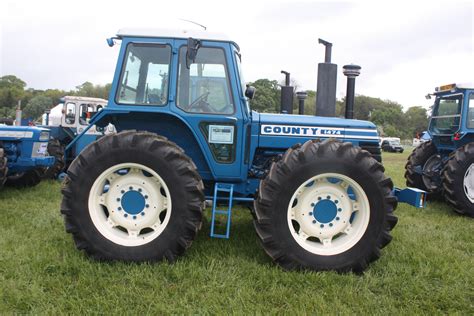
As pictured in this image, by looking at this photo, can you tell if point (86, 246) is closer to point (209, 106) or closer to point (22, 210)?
point (209, 106)

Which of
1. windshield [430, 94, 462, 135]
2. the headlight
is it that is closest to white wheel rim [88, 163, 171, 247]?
the headlight

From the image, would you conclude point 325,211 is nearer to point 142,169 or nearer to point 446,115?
point 142,169

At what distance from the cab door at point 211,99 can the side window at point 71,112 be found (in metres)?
7.49

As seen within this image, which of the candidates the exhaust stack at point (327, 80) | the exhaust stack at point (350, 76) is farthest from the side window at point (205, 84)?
the exhaust stack at point (350, 76)

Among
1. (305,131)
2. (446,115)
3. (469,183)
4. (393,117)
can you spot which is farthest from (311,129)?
(393,117)

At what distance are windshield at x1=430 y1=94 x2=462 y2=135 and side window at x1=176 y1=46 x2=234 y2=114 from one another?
5.19 metres

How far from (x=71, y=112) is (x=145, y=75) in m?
7.35

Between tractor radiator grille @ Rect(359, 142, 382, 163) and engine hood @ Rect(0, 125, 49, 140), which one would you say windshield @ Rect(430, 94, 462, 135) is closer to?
tractor radiator grille @ Rect(359, 142, 382, 163)

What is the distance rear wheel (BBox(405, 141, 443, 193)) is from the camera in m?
7.14

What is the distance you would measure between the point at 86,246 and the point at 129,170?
79 cm

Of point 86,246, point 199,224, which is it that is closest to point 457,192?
point 199,224

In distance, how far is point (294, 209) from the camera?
3629mm

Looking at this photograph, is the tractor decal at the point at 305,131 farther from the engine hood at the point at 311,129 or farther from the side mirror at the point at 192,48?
the side mirror at the point at 192,48

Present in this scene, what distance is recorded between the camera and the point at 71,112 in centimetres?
1042
